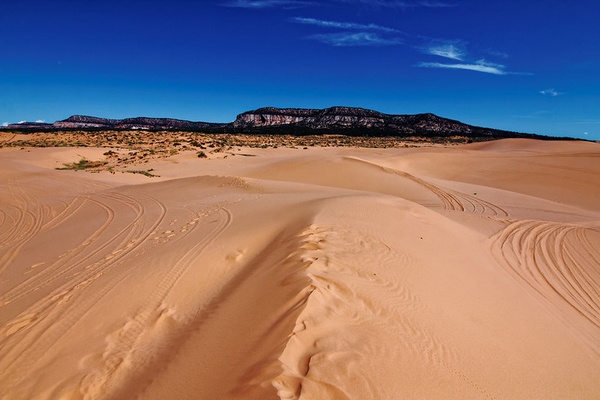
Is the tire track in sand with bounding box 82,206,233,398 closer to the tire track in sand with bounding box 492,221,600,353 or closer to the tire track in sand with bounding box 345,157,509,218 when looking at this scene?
the tire track in sand with bounding box 492,221,600,353

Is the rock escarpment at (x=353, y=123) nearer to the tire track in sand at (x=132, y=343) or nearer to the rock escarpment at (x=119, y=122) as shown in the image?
the rock escarpment at (x=119, y=122)

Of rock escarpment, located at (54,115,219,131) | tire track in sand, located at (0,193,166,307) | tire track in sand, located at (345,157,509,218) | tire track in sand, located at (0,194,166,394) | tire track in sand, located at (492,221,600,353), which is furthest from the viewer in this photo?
rock escarpment, located at (54,115,219,131)

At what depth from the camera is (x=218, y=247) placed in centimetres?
589

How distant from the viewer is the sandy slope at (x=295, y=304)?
281 cm

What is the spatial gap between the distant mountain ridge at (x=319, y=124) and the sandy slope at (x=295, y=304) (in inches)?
2966

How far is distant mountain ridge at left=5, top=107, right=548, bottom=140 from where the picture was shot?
3430 inches

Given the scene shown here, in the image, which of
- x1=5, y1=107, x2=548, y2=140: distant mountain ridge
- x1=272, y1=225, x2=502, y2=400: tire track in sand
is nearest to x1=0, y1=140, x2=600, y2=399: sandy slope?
x1=272, y1=225, x2=502, y2=400: tire track in sand

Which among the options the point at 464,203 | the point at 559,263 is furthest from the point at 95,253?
the point at 464,203

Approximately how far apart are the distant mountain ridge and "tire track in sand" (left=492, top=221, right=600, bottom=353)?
73.6m

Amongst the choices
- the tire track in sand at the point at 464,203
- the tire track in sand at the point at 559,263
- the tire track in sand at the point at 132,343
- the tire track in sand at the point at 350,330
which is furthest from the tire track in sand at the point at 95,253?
the tire track in sand at the point at 464,203

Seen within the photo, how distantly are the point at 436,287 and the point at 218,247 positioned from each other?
3681mm

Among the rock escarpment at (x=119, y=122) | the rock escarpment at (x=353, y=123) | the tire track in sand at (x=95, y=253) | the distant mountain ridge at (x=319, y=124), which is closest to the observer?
the tire track in sand at (x=95, y=253)

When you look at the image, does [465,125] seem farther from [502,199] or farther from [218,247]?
[218,247]

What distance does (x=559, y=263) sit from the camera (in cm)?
707
